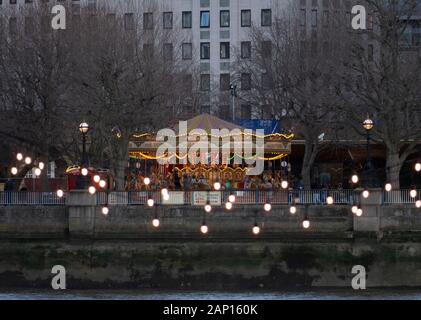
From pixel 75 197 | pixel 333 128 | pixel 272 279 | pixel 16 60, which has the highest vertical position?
pixel 16 60

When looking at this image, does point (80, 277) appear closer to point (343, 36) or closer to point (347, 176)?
point (343, 36)

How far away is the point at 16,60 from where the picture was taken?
55375 millimetres

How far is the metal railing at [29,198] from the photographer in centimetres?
4716

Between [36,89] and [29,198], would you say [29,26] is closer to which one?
[36,89]

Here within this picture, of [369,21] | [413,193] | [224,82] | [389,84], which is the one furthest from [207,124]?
[224,82]

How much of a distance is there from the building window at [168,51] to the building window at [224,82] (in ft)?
78.1

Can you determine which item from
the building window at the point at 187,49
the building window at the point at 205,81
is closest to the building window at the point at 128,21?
the building window at the point at 187,49

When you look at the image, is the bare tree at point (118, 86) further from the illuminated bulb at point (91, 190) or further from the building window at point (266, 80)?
the building window at point (266, 80)

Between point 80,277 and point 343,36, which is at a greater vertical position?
point 343,36

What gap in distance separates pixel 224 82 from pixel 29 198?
148 ft
